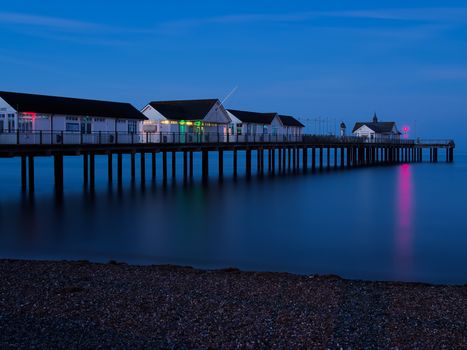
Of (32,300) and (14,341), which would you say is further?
(32,300)

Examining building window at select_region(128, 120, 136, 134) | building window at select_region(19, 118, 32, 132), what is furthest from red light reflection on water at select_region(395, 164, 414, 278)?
building window at select_region(19, 118, 32, 132)

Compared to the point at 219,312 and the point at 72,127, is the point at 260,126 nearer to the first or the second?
the point at 72,127

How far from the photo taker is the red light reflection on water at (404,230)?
52.4 ft

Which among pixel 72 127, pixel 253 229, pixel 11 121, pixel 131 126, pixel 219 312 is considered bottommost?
pixel 253 229

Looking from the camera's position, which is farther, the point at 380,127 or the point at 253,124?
the point at 380,127

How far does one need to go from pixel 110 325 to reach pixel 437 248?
12.8 m

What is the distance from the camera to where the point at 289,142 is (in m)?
50.5

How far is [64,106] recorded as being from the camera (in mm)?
31719

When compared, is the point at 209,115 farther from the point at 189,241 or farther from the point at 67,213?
the point at 189,241

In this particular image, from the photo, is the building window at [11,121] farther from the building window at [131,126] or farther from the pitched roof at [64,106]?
the building window at [131,126]

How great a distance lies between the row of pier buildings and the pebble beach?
16.9 m

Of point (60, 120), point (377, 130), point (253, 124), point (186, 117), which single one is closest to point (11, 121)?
point (60, 120)

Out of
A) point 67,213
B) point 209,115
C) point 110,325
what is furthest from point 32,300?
point 209,115

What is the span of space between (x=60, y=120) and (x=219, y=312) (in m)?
23.8
